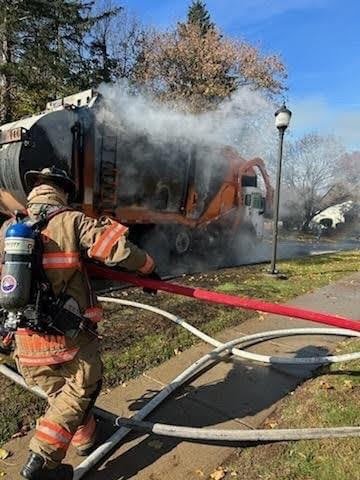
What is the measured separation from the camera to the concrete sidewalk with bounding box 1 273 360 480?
2.90 m

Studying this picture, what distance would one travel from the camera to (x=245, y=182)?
42.5 feet

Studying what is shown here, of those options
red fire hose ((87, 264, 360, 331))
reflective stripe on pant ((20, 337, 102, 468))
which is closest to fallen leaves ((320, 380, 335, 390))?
Answer: red fire hose ((87, 264, 360, 331))

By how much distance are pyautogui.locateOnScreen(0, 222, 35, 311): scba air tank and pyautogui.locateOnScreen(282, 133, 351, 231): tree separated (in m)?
32.8

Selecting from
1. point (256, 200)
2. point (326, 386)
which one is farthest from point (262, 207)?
point (326, 386)

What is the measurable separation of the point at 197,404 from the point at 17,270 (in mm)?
1915

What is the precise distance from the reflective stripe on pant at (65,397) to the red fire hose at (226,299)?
1.47 feet

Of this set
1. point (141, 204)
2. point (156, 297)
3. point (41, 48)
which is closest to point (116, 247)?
point (156, 297)

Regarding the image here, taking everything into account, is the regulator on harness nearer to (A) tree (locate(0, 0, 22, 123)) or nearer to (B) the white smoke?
(B) the white smoke

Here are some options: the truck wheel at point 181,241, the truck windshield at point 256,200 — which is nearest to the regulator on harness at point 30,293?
the truck wheel at point 181,241

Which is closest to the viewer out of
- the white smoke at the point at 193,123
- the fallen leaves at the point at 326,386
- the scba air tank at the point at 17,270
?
the scba air tank at the point at 17,270

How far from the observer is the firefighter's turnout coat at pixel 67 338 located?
264 cm

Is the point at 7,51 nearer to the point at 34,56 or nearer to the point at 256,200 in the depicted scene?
the point at 34,56

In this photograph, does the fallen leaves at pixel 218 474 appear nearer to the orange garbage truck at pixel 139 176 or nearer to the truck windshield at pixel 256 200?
the orange garbage truck at pixel 139 176

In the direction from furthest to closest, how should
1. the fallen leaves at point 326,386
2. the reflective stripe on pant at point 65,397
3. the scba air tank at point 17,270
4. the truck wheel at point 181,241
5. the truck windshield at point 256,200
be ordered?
the truck windshield at point 256,200
the truck wheel at point 181,241
the fallen leaves at point 326,386
the reflective stripe on pant at point 65,397
the scba air tank at point 17,270
